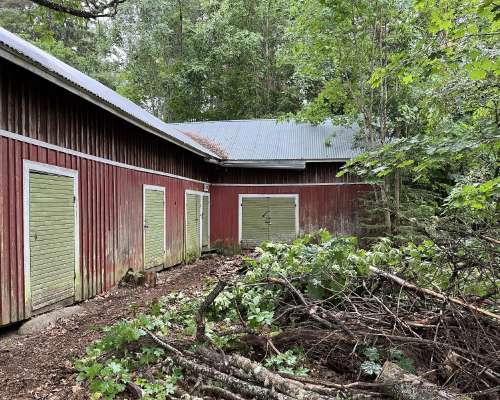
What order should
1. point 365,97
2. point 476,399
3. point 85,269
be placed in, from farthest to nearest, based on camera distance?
1. point 365,97
2. point 85,269
3. point 476,399

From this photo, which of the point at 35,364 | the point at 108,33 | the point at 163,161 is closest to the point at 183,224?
the point at 163,161

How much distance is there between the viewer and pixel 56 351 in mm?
4090

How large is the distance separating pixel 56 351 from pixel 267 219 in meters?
9.56

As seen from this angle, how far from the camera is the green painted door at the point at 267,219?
13148 millimetres

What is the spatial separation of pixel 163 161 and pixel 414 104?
24.3 ft

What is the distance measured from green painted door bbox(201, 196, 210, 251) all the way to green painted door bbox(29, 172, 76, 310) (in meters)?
6.95

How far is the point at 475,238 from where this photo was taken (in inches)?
136

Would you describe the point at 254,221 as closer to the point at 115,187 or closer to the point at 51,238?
the point at 115,187

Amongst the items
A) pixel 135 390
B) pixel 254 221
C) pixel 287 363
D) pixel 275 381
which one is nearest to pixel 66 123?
pixel 135 390

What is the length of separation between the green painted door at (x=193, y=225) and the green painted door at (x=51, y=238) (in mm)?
5433

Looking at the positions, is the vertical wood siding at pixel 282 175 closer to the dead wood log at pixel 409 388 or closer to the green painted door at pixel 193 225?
the green painted door at pixel 193 225

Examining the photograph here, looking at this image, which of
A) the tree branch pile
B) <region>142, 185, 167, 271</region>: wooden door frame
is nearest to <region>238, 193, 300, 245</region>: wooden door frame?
<region>142, 185, 167, 271</region>: wooden door frame

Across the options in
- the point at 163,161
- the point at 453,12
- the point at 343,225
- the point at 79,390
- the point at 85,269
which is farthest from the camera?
the point at 343,225

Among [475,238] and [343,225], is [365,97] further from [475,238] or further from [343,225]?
[475,238]
